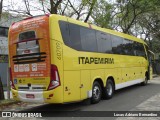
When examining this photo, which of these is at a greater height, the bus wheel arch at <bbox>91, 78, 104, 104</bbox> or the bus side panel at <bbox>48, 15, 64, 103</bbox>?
the bus side panel at <bbox>48, 15, 64, 103</bbox>

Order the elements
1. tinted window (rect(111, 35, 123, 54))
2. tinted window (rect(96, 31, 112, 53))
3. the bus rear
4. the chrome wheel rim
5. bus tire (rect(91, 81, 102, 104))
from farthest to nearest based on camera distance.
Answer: tinted window (rect(111, 35, 123, 54)) → the chrome wheel rim → tinted window (rect(96, 31, 112, 53)) → bus tire (rect(91, 81, 102, 104)) → the bus rear

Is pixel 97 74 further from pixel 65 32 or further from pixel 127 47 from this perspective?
pixel 127 47

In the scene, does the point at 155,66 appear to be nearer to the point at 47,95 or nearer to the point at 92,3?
the point at 92,3

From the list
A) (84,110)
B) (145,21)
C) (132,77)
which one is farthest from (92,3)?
(145,21)

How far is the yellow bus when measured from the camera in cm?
902

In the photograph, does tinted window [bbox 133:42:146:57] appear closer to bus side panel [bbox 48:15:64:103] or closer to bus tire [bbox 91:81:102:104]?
bus tire [bbox 91:81:102:104]

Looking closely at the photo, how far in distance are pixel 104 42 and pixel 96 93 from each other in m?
2.45

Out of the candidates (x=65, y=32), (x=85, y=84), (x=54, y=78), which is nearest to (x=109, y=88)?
(x=85, y=84)

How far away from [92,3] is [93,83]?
905cm

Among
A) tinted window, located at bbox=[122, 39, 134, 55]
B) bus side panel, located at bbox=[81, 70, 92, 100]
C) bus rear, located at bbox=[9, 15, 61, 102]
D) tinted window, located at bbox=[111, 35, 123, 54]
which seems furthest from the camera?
tinted window, located at bbox=[122, 39, 134, 55]

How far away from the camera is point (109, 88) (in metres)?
12.7

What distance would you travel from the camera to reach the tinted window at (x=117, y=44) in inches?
531

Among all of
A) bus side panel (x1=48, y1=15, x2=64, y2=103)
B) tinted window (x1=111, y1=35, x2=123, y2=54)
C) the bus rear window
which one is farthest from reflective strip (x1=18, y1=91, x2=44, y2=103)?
tinted window (x1=111, y1=35, x2=123, y2=54)

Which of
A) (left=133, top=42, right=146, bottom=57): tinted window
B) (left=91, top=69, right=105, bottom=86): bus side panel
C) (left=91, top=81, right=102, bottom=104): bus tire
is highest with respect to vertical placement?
(left=133, top=42, right=146, bottom=57): tinted window
